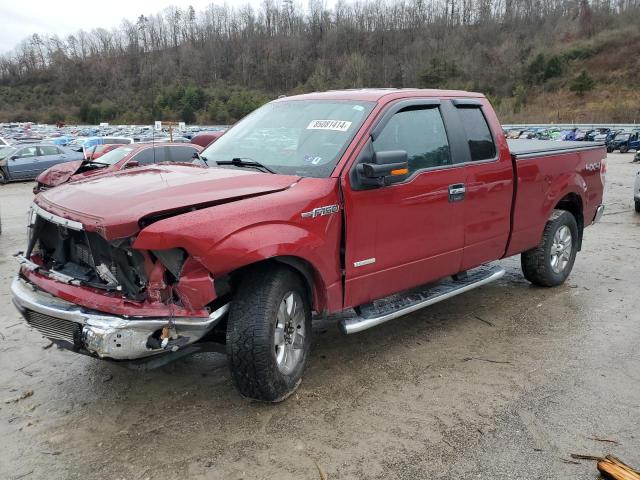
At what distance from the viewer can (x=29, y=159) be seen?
2081 cm

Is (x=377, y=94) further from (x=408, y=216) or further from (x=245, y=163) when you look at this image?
(x=245, y=163)

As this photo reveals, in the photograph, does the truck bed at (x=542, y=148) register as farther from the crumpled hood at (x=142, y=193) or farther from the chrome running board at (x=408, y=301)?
the crumpled hood at (x=142, y=193)

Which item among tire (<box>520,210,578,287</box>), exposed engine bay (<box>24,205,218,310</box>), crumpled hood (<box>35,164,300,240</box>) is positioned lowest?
tire (<box>520,210,578,287</box>)

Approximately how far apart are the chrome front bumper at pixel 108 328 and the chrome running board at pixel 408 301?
1020 millimetres

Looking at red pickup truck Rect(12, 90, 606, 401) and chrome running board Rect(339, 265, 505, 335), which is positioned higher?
red pickup truck Rect(12, 90, 606, 401)

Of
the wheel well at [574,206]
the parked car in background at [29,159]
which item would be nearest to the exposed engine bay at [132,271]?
the wheel well at [574,206]

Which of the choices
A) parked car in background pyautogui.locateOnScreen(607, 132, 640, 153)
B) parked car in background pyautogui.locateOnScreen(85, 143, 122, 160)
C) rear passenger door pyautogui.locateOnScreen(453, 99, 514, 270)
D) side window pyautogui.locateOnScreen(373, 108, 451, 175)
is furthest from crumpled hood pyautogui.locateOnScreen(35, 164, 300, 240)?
parked car in background pyautogui.locateOnScreen(607, 132, 640, 153)

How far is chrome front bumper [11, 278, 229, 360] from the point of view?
9.86 feet

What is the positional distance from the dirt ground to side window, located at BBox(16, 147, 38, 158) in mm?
17673

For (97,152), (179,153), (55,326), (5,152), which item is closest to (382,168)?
(55,326)

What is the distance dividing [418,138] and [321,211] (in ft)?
4.22

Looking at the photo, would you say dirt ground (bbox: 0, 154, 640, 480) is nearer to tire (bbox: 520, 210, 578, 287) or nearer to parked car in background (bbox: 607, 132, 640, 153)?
tire (bbox: 520, 210, 578, 287)

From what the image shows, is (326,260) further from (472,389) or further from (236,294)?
(472,389)

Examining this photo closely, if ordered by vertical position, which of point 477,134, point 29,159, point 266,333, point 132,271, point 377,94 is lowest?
point 29,159
